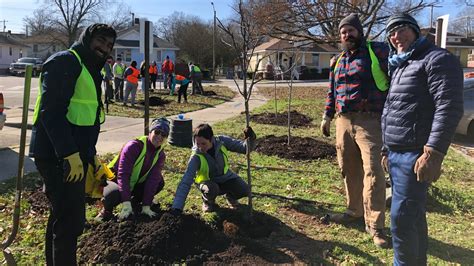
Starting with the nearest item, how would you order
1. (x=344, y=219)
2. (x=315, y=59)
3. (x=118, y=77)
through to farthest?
(x=344, y=219), (x=118, y=77), (x=315, y=59)

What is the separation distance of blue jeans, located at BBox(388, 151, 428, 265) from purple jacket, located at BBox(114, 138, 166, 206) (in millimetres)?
2279

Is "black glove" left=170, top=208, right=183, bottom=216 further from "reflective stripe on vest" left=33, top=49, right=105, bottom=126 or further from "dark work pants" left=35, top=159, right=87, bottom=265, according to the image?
"reflective stripe on vest" left=33, top=49, right=105, bottom=126

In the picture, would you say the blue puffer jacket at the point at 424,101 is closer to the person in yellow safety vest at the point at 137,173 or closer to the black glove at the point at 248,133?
the black glove at the point at 248,133

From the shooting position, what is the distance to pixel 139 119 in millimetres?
12633

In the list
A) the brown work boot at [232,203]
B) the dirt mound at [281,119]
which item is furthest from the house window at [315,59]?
the brown work boot at [232,203]

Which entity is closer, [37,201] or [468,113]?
[37,201]

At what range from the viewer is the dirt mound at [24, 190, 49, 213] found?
15.6ft

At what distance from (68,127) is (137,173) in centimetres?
165

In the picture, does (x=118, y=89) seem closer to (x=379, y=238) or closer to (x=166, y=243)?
(x=166, y=243)

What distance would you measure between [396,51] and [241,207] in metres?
2.50

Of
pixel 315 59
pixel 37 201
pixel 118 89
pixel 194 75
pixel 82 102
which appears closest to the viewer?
pixel 82 102

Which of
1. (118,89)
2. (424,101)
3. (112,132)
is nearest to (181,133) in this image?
(112,132)

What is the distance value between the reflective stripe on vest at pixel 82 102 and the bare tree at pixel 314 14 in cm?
1301

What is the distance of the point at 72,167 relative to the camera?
270cm
